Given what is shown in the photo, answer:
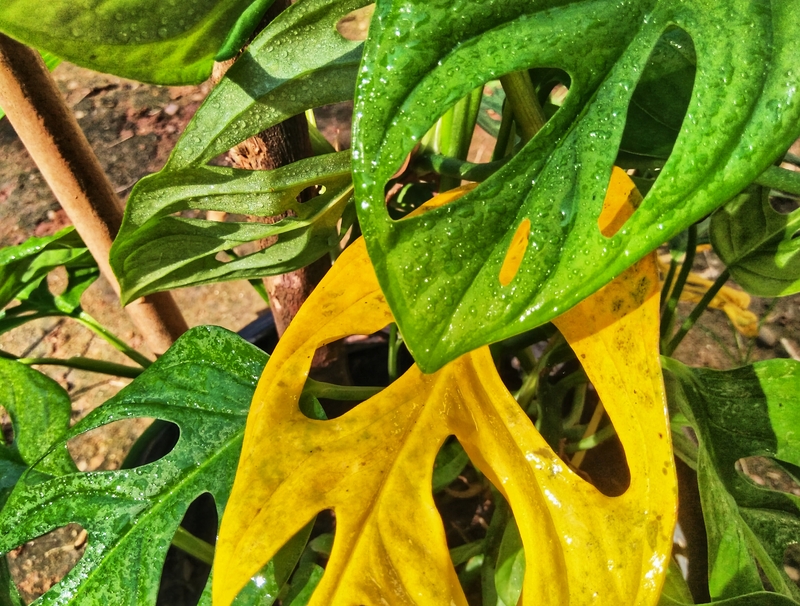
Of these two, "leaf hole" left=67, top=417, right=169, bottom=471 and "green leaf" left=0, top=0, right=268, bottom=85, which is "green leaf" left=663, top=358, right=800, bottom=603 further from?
"leaf hole" left=67, top=417, right=169, bottom=471

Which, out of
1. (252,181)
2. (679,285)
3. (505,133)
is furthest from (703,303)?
(252,181)

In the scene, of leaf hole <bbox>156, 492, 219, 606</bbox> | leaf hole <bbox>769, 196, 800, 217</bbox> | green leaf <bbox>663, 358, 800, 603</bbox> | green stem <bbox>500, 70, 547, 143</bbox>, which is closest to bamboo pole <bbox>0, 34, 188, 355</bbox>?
leaf hole <bbox>156, 492, 219, 606</bbox>

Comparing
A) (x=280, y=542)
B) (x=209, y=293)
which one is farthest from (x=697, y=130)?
(x=209, y=293)

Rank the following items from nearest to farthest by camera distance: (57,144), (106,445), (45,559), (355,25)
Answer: (57,144), (45,559), (106,445), (355,25)

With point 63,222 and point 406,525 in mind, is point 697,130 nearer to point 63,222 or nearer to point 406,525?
point 406,525

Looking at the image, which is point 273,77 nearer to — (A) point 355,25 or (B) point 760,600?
(B) point 760,600

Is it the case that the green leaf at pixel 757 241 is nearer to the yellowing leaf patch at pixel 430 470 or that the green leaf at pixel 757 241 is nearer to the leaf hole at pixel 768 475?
the yellowing leaf patch at pixel 430 470
